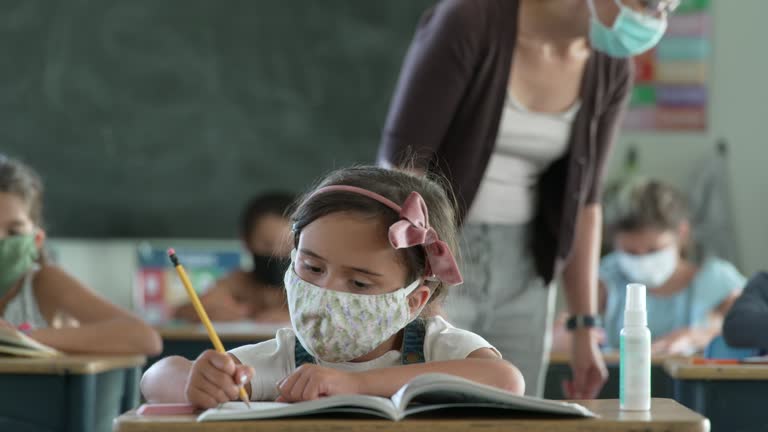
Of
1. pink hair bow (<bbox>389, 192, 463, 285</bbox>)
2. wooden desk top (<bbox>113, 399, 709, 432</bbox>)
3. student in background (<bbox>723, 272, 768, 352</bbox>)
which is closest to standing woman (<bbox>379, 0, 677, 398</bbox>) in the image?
student in background (<bbox>723, 272, 768, 352</bbox>)

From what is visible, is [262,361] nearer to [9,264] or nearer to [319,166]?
[9,264]

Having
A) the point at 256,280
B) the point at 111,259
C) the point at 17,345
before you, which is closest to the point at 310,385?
the point at 17,345

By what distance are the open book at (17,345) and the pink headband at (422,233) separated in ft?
2.76

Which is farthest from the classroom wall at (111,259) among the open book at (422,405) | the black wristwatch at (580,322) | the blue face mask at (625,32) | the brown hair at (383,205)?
the open book at (422,405)

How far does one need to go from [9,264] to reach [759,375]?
174 cm

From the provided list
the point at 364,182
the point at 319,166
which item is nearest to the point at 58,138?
the point at 319,166

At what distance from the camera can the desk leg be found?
2.24m

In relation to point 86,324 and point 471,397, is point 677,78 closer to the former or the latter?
point 86,324

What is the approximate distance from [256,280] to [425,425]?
3441 mm

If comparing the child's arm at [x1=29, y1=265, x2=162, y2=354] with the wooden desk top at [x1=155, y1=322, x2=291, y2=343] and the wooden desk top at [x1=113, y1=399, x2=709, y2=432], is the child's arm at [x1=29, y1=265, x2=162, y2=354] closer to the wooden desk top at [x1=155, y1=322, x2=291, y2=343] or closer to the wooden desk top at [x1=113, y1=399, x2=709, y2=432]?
the wooden desk top at [x1=155, y1=322, x2=291, y2=343]

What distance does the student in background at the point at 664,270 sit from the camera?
4398mm

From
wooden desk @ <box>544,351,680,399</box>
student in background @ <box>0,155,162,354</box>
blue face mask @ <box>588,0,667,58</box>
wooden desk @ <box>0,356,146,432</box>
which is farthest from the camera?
wooden desk @ <box>544,351,680,399</box>

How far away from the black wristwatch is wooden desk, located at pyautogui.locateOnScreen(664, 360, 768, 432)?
0.38 metres

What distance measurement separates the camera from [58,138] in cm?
503
